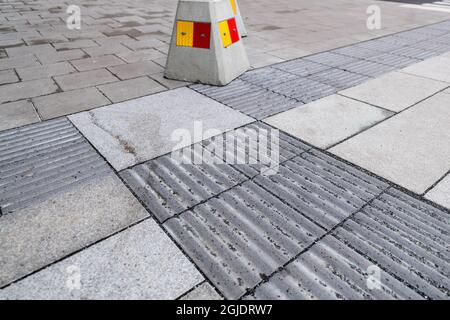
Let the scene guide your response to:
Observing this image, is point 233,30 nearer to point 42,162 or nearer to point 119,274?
point 42,162

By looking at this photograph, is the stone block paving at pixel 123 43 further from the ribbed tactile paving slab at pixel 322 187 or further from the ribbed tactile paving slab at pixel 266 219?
the ribbed tactile paving slab at pixel 266 219

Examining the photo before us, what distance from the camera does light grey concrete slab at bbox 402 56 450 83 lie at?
5.06 metres

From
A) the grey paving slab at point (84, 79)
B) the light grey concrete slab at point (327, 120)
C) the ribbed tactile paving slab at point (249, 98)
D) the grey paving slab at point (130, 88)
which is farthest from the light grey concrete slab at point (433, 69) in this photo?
the grey paving slab at point (84, 79)

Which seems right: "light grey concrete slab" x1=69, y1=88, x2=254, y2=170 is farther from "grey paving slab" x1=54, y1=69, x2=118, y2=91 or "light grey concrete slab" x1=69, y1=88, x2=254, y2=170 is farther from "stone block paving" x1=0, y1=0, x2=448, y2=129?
"grey paving slab" x1=54, y1=69, x2=118, y2=91

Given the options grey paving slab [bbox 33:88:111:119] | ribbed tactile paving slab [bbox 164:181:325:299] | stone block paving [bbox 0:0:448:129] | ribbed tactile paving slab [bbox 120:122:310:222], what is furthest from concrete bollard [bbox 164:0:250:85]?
ribbed tactile paving slab [bbox 164:181:325:299]

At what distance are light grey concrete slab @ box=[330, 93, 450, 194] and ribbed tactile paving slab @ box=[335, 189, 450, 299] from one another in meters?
0.30

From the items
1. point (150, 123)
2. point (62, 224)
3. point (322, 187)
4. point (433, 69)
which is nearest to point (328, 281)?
point (322, 187)

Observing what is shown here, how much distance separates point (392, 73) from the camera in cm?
516

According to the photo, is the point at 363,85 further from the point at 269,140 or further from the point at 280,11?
the point at 280,11

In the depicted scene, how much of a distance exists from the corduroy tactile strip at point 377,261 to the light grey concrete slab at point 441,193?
13 cm
